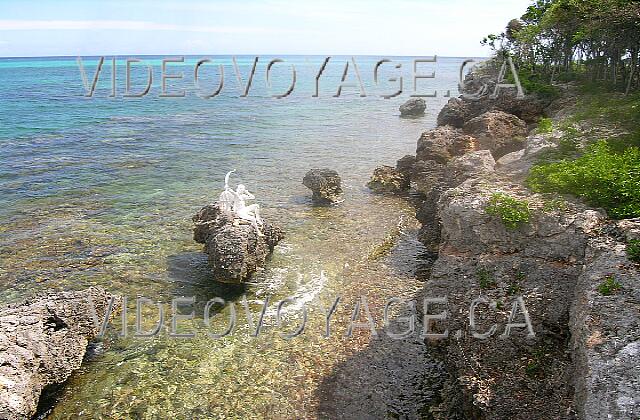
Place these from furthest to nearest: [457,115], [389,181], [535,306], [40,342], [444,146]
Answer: [457,115]
[389,181]
[444,146]
[40,342]
[535,306]

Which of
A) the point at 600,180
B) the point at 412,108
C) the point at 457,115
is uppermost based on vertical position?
the point at 412,108

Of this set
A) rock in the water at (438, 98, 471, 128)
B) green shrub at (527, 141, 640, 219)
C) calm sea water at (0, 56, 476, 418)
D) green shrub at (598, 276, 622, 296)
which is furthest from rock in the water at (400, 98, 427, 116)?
green shrub at (598, 276, 622, 296)

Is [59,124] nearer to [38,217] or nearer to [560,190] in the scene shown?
[38,217]

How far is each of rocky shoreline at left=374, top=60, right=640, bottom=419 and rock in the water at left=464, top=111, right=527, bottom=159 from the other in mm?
8131

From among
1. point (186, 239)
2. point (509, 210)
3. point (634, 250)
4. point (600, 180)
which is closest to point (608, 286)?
point (634, 250)

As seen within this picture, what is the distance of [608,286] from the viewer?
751 cm

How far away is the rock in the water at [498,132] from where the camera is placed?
22.8m

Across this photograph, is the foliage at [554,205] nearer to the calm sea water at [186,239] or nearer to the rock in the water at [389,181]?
the calm sea water at [186,239]

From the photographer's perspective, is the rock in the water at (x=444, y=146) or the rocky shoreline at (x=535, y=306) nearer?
the rocky shoreline at (x=535, y=306)

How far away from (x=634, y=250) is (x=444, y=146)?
1683cm

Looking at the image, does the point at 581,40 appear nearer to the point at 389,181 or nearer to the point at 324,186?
the point at 389,181

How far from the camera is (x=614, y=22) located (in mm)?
22844

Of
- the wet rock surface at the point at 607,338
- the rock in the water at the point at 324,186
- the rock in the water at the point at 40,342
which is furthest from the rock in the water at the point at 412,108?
the wet rock surface at the point at 607,338

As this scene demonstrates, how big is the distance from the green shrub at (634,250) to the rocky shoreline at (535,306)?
113mm
